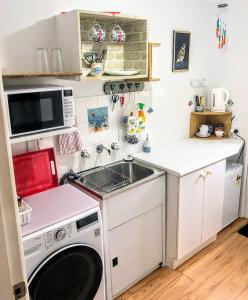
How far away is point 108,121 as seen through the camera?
2312mm

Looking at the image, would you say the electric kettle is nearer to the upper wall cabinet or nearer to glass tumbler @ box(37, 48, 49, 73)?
the upper wall cabinet

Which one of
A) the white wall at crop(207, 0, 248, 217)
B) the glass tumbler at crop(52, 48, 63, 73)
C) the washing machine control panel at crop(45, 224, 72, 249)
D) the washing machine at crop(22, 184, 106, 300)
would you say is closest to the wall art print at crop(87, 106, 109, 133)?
the glass tumbler at crop(52, 48, 63, 73)

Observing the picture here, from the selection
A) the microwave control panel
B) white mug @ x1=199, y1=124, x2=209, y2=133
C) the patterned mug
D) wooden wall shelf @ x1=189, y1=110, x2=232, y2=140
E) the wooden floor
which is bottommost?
the wooden floor

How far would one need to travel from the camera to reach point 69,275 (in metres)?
1.63

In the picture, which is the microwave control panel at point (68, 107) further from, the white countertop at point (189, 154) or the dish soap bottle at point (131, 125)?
the white countertop at point (189, 154)

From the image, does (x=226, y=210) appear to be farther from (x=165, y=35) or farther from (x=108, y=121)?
(x=165, y=35)

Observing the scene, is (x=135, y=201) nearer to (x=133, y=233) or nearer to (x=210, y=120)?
(x=133, y=233)

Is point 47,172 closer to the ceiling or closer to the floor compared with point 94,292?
closer to the ceiling

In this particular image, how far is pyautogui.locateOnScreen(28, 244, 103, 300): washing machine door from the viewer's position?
4.90 feet

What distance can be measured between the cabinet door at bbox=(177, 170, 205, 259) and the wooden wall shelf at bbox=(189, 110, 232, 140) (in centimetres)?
88

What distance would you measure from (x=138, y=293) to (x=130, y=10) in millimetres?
2151

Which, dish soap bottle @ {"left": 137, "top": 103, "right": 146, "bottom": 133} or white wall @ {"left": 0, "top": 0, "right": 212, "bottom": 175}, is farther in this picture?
dish soap bottle @ {"left": 137, "top": 103, "right": 146, "bottom": 133}

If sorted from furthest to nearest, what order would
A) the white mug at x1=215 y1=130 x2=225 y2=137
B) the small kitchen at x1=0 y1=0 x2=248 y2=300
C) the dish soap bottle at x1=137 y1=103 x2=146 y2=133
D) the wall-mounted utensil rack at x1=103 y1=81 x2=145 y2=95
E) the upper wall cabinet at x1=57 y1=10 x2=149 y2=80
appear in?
1. the white mug at x1=215 y1=130 x2=225 y2=137
2. the dish soap bottle at x1=137 y1=103 x2=146 y2=133
3. the wall-mounted utensil rack at x1=103 y1=81 x2=145 y2=95
4. the upper wall cabinet at x1=57 y1=10 x2=149 y2=80
5. the small kitchen at x1=0 y1=0 x2=248 y2=300

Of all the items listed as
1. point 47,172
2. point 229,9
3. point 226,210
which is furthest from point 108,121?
point 229,9
